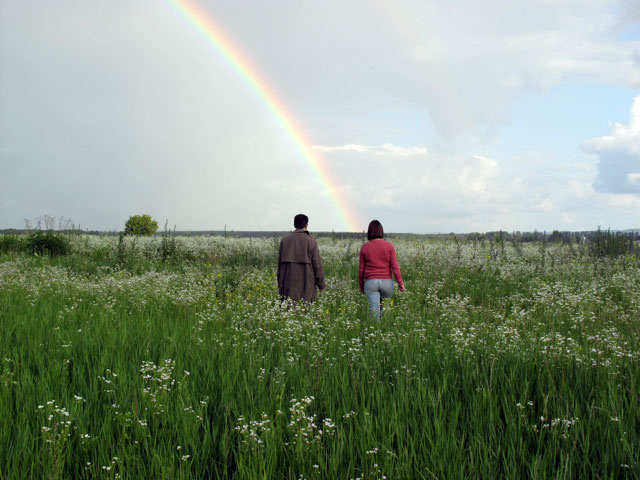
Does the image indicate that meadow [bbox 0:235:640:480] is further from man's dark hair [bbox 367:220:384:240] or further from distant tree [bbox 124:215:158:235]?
distant tree [bbox 124:215:158:235]

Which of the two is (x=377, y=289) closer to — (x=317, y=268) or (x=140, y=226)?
(x=317, y=268)

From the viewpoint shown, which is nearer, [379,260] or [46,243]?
[379,260]

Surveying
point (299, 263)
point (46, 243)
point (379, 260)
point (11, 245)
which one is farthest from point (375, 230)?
point (11, 245)

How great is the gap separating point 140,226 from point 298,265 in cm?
3952

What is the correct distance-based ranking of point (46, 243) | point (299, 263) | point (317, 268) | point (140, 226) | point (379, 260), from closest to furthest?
point (379, 260), point (299, 263), point (317, 268), point (46, 243), point (140, 226)

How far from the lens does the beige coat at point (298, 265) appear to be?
32.8ft

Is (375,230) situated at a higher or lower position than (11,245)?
higher

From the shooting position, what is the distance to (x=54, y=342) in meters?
6.53

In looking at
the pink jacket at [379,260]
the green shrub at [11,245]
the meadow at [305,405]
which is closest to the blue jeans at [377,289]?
the pink jacket at [379,260]

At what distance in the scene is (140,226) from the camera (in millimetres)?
45500

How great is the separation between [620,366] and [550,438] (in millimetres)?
2234

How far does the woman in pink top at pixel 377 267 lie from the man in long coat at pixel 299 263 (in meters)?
1.07

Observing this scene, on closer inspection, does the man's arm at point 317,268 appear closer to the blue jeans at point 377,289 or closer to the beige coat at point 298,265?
the beige coat at point 298,265

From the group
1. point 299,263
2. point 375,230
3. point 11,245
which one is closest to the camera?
point 375,230
